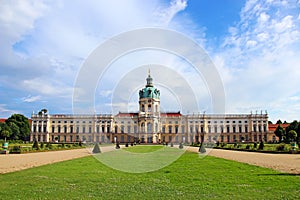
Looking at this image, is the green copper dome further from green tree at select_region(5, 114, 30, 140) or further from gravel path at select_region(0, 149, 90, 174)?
gravel path at select_region(0, 149, 90, 174)

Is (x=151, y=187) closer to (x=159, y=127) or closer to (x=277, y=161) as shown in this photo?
(x=277, y=161)

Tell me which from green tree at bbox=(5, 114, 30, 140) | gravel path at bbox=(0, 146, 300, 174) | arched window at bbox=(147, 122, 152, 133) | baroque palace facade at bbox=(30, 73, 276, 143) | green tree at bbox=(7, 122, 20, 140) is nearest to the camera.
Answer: gravel path at bbox=(0, 146, 300, 174)

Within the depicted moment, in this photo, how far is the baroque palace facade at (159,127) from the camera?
80500 mm

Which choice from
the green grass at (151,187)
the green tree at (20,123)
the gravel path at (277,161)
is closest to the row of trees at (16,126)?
the green tree at (20,123)

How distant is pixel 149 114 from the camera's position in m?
77.4

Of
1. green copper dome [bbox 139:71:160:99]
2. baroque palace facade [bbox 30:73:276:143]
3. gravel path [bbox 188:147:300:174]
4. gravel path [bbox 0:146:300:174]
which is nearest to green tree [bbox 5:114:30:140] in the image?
baroque palace facade [bbox 30:73:276:143]

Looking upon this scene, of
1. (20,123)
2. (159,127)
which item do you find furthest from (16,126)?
(159,127)

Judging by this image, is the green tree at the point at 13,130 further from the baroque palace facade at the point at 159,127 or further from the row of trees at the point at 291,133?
the row of trees at the point at 291,133

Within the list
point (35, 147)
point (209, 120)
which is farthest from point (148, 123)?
point (35, 147)

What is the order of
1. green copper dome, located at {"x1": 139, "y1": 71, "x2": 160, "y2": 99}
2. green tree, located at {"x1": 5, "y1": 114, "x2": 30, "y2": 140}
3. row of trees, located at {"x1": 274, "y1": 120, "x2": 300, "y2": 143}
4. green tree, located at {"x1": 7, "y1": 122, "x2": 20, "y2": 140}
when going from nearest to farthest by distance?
row of trees, located at {"x1": 274, "y1": 120, "x2": 300, "y2": 143} < green tree, located at {"x1": 7, "y1": 122, "x2": 20, "y2": 140} < green tree, located at {"x1": 5, "y1": 114, "x2": 30, "y2": 140} < green copper dome, located at {"x1": 139, "y1": 71, "x2": 160, "y2": 99}

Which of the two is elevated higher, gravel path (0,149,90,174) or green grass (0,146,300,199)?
green grass (0,146,300,199)

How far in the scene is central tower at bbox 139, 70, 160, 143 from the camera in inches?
3000

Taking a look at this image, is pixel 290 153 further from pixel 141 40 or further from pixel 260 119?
pixel 260 119

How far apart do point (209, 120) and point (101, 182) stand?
76129mm
